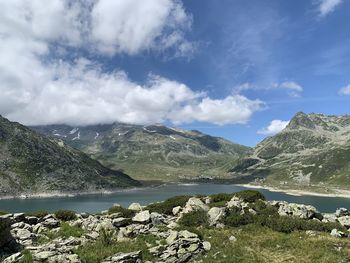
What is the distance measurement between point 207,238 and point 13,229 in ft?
61.1

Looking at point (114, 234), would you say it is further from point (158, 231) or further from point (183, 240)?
point (183, 240)

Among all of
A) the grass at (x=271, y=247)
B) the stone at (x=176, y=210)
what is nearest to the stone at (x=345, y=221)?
the grass at (x=271, y=247)

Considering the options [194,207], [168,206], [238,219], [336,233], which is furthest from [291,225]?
[168,206]

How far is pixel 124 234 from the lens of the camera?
112 feet

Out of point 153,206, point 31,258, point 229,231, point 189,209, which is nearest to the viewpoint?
point 31,258

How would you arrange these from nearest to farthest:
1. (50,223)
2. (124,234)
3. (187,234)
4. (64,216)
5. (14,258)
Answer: (14,258) < (187,234) < (124,234) < (50,223) < (64,216)

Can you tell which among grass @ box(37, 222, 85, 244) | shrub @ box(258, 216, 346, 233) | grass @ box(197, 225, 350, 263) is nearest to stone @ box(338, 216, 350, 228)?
shrub @ box(258, 216, 346, 233)

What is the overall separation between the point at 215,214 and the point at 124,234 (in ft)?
42.6

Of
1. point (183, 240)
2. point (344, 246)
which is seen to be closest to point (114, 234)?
point (183, 240)

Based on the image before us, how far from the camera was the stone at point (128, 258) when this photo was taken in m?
26.6

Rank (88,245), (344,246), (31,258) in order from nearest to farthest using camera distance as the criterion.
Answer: (31,258), (88,245), (344,246)

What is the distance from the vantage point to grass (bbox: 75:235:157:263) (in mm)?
27766

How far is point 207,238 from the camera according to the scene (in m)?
33.9

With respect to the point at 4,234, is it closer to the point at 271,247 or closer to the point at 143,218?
the point at 143,218
